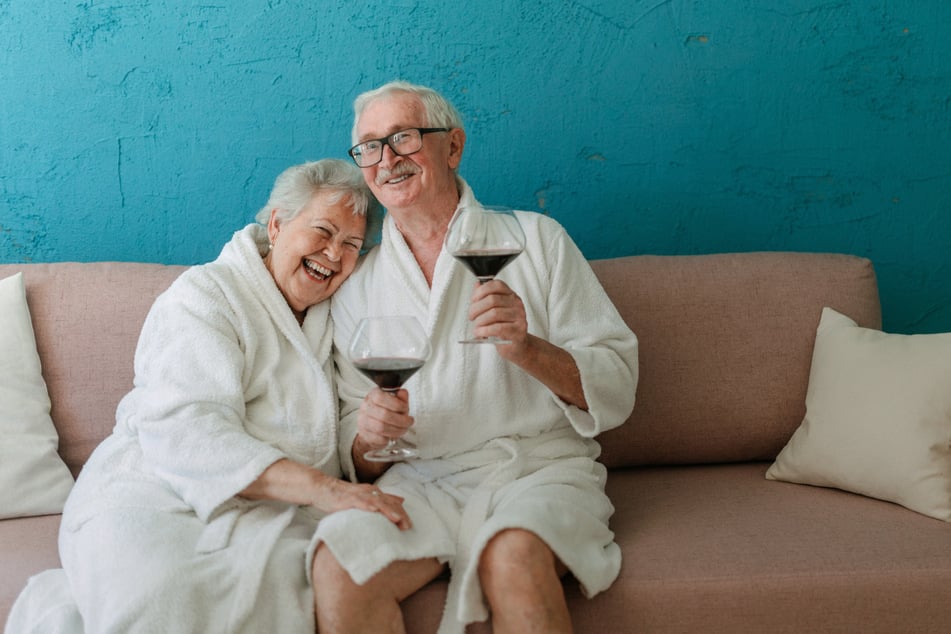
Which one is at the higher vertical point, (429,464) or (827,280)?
(827,280)

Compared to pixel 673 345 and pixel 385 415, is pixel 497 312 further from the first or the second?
pixel 673 345

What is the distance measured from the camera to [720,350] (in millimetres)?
2258

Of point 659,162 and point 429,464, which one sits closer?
point 429,464

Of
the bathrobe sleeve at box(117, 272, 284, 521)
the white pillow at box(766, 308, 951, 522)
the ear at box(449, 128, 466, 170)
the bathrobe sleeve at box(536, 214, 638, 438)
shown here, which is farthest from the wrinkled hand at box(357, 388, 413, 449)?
the white pillow at box(766, 308, 951, 522)

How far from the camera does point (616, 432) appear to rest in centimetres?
224

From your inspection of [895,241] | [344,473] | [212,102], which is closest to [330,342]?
[344,473]

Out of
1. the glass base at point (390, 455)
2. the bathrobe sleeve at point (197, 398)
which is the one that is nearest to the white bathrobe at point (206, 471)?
the bathrobe sleeve at point (197, 398)

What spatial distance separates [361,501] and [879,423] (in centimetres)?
110

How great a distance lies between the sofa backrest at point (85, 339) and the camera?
2166 millimetres

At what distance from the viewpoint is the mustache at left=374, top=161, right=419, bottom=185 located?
198cm

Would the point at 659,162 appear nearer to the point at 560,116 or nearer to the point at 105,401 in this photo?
the point at 560,116

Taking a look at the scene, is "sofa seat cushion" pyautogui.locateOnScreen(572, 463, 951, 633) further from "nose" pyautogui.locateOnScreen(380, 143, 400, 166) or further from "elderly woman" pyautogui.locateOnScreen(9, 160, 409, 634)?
"nose" pyautogui.locateOnScreen(380, 143, 400, 166)

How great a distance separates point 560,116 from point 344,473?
1149mm

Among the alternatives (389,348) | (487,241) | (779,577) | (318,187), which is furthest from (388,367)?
(779,577)
